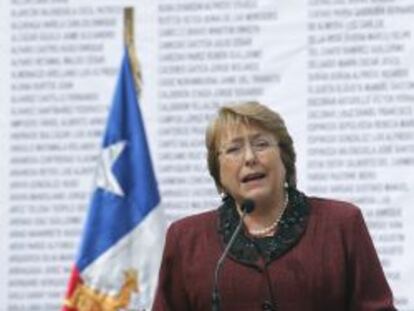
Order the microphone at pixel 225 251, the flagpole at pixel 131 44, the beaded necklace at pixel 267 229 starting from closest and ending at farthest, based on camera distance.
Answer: the microphone at pixel 225 251, the beaded necklace at pixel 267 229, the flagpole at pixel 131 44

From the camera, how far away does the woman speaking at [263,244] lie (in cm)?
238

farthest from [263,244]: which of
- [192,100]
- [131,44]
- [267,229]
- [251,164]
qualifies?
[131,44]

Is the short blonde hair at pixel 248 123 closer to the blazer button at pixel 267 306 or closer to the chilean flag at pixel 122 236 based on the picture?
the blazer button at pixel 267 306

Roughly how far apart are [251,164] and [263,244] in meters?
0.17

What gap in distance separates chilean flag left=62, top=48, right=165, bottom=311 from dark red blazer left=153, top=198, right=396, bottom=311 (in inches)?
62.4

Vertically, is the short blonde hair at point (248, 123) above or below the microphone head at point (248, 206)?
above

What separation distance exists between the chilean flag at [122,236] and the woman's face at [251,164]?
1612 millimetres

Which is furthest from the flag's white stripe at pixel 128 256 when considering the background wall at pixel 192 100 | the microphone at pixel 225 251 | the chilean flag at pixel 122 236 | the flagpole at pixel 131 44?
the microphone at pixel 225 251

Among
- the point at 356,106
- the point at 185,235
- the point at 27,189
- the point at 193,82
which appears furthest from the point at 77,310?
the point at 185,235

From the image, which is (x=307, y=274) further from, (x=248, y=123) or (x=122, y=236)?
(x=122, y=236)

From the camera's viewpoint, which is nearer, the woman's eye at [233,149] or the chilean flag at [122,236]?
→ the woman's eye at [233,149]

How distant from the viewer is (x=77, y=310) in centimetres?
405

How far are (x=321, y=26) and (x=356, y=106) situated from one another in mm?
317

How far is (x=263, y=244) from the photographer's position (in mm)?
2441
